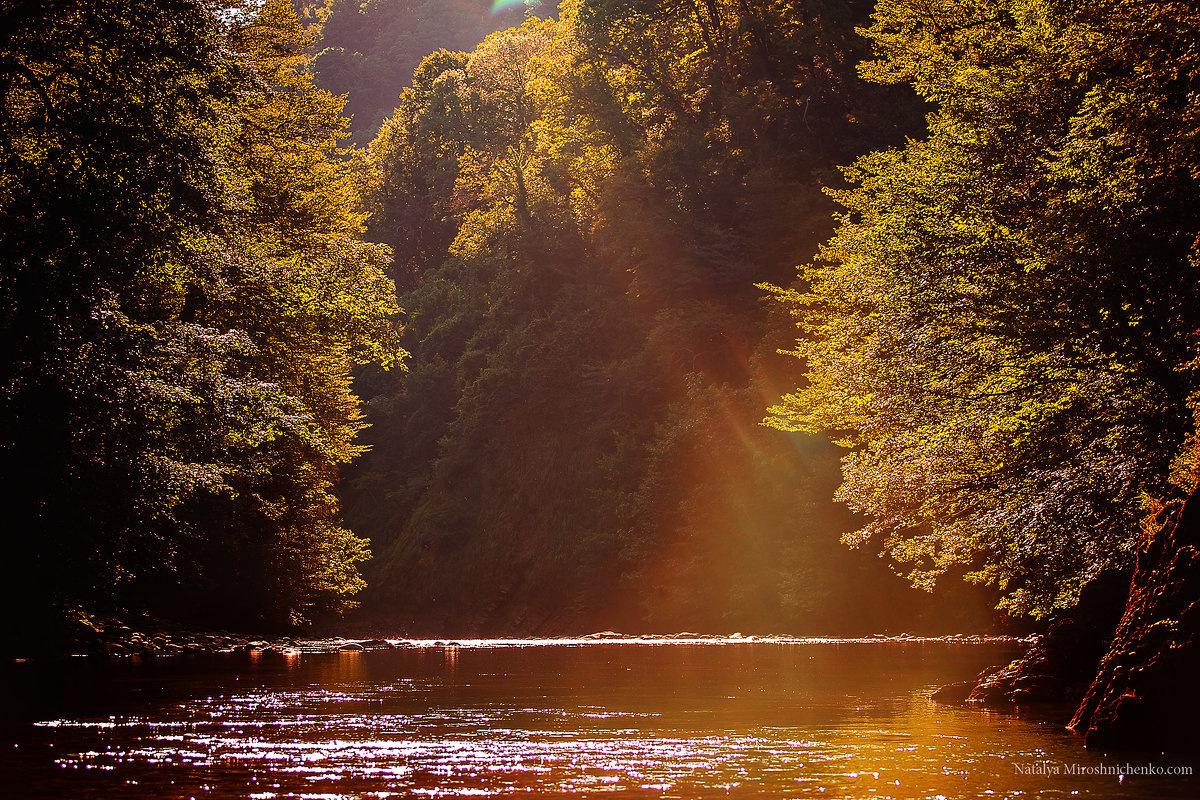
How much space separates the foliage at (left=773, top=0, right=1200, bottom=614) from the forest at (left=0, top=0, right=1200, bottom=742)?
0.32 feet

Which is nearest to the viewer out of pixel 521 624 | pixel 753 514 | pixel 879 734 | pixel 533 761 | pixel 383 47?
pixel 533 761

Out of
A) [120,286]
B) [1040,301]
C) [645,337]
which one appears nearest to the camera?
[120,286]

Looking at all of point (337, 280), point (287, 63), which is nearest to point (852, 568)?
point (337, 280)

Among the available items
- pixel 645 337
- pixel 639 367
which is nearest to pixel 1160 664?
pixel 639 367

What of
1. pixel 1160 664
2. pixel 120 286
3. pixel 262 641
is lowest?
pixel 262 641

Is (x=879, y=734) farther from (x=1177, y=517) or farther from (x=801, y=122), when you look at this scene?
(x=801, y=122)

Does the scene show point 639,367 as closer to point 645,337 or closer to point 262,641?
point 645,337

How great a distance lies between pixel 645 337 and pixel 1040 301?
126 ft

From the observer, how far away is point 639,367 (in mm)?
56156

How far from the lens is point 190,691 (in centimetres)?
1664

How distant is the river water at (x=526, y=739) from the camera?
8.91m

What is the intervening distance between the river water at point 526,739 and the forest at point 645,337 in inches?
91.1

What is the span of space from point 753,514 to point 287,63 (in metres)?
26.7

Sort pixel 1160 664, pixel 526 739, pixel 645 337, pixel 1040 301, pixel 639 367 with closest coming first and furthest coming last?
1. pixel 1160 664
2. pixel 526 739
3. pixel 1040 301
4. pixel 639 367
5. pixel 645 337
